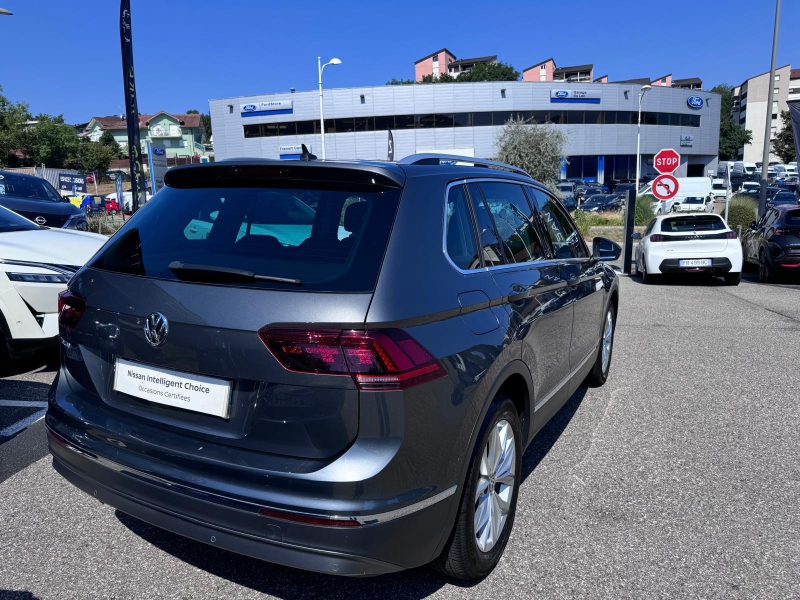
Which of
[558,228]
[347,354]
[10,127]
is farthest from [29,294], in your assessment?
[10,127]

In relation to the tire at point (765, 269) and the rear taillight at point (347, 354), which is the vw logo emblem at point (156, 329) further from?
the tire at point (765, 269)

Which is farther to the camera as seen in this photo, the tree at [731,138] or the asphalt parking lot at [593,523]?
the tree at [731,138]

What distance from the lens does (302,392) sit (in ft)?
6.61

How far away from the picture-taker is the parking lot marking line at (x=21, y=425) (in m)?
4.33

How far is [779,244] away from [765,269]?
0.76m

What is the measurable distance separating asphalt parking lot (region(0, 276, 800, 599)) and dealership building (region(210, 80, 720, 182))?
5662cm

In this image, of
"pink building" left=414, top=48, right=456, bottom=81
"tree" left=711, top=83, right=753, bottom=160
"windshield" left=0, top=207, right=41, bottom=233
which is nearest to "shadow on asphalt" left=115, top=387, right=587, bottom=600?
"windshield" left=0, top=207, right=41, bottom=233

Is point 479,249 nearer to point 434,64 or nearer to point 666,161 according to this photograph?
point 666,161

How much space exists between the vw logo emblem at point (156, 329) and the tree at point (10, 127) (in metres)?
74.2

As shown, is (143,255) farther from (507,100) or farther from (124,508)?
(507,100)

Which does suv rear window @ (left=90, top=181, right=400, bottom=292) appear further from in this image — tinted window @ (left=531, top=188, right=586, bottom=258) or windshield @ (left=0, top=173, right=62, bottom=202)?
windshield @ (left=0, top=173, right=62, bottom=202)

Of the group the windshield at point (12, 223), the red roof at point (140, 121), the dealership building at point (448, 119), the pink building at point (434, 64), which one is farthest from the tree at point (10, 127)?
the windshield at point (12, 223)

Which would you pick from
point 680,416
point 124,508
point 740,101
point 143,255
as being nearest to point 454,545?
point 124,508

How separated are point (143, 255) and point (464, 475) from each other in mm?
1525
